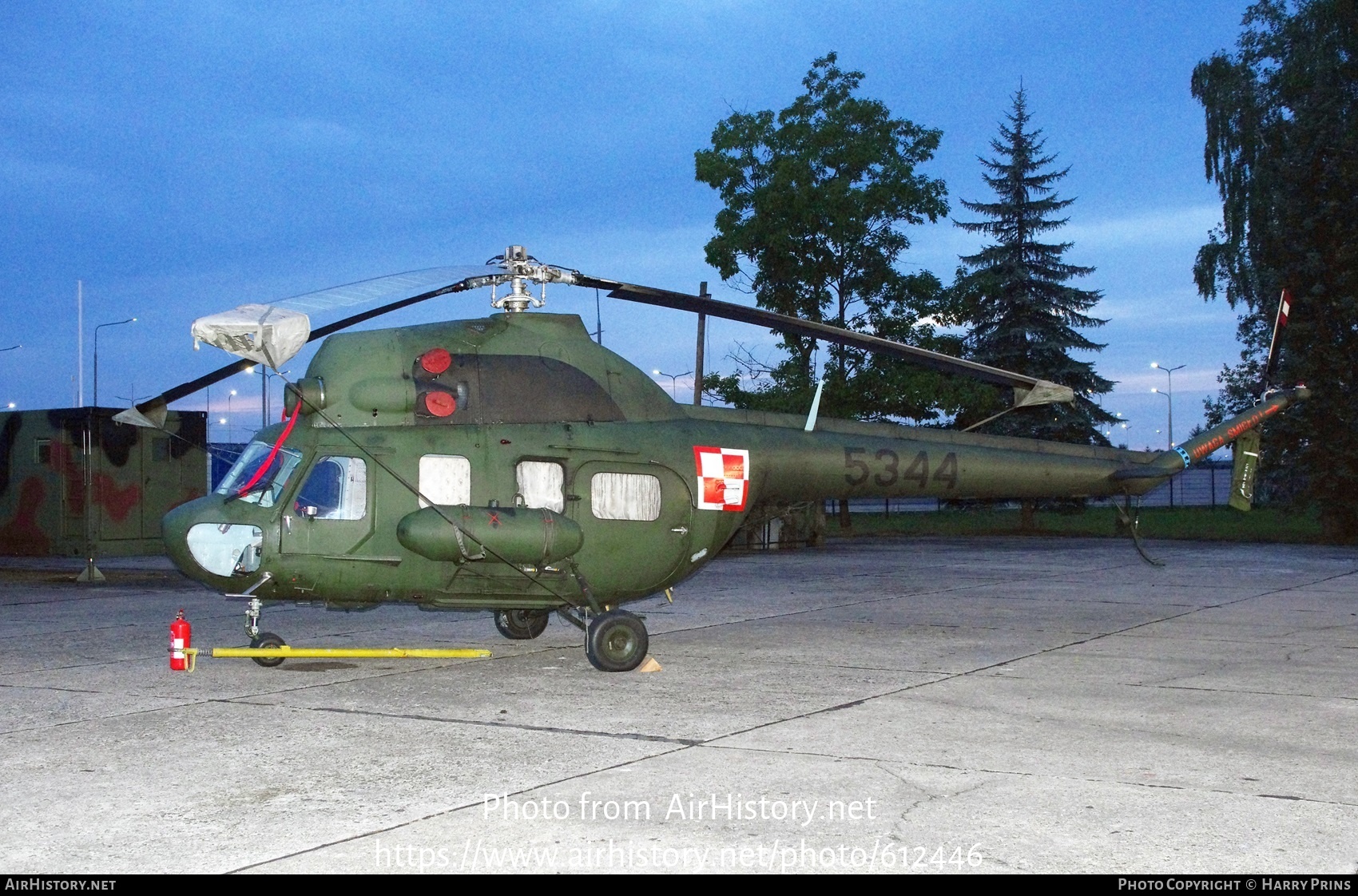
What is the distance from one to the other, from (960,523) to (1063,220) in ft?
41.5

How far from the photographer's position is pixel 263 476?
10.3 m

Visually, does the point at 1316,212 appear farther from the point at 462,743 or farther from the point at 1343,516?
the point at 462,743

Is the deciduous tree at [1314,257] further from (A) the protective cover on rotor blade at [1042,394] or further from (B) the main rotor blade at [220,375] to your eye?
(B) the main rotor blade at [220,375]

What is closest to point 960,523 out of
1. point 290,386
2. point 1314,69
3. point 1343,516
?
point 1343,516

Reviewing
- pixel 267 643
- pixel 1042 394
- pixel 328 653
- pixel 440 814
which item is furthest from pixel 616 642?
pixel 1042 394

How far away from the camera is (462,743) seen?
7664 mm

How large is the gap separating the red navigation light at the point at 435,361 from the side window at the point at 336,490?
3.26ft

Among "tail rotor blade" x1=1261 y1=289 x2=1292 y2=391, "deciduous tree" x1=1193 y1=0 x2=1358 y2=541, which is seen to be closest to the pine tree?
"deciduous tree" x1=1193 y1=0 x2=1358 y2=541

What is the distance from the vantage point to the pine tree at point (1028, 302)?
39.0 meters

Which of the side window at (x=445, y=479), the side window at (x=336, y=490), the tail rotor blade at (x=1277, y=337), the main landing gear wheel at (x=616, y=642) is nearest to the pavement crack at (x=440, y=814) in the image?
the main landing gear wheel at (x=616, y=642)

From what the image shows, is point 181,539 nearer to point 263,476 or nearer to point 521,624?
point 263,476

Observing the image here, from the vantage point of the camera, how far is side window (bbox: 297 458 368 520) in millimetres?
10156

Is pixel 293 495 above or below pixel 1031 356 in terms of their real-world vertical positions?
below

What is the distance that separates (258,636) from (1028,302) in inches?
1332
